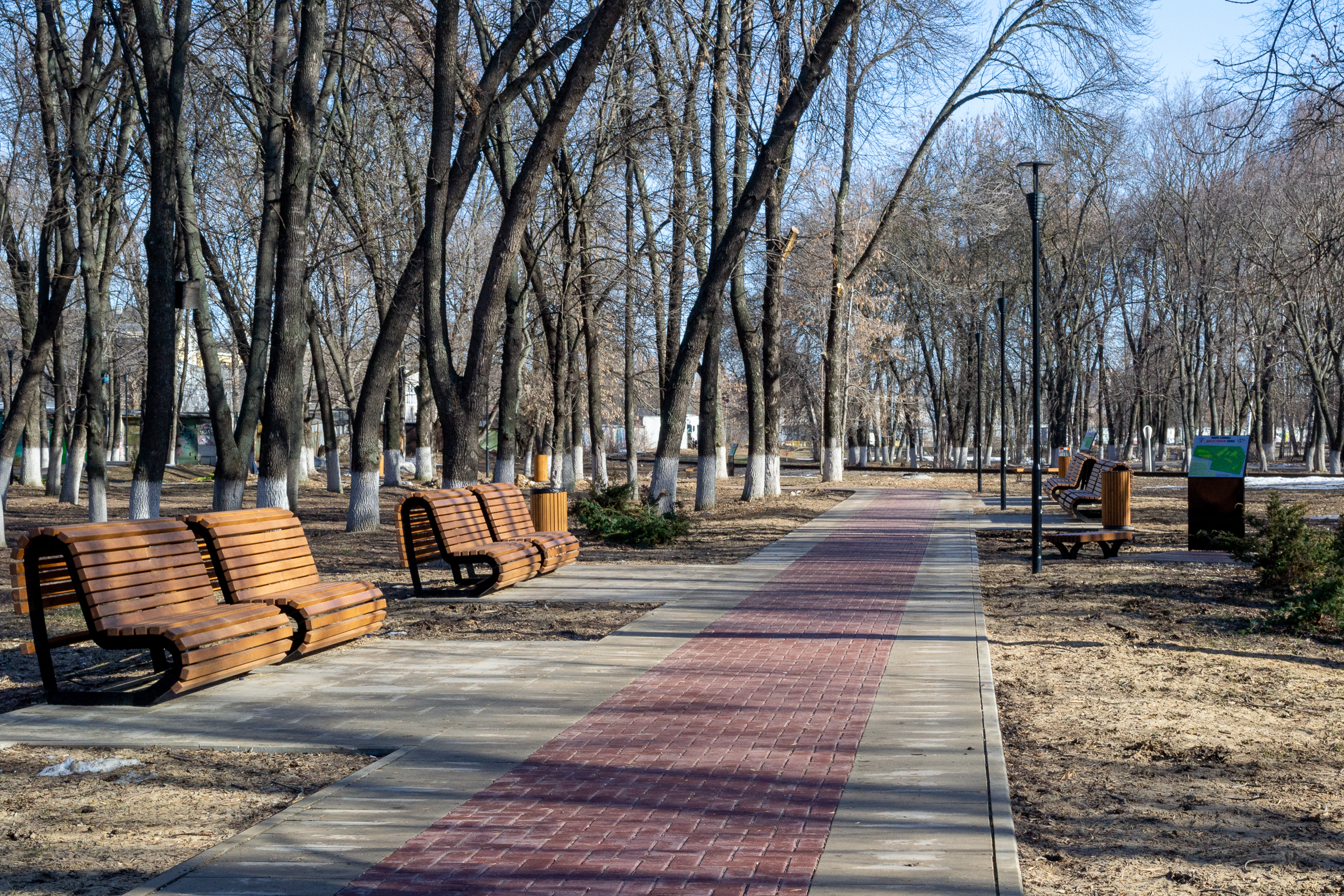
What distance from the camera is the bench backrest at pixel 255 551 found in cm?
759

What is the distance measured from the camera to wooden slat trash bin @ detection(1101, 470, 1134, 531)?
1684 centimetres

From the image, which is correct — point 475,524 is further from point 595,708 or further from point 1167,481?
point 1167,481

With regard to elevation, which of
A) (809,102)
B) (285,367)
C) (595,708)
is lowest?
(595,708)

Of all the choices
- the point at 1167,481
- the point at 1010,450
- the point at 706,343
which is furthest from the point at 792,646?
the point at 1010,450

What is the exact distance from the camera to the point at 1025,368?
59125 mm

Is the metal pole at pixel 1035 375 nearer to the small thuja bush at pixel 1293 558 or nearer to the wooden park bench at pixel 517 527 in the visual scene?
the small thuja bush at pixel 1293 558

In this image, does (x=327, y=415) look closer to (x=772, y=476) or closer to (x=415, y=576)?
(x=772, y=476)

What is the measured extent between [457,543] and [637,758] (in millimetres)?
5860

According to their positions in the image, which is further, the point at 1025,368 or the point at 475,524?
the point at 1025,368

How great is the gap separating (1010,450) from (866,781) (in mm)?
74603

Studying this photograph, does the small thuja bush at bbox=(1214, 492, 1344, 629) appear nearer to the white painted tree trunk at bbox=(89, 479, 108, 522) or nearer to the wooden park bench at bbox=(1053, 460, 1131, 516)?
the wooden park bench at bbox=(1053, 460, 1131, 516)

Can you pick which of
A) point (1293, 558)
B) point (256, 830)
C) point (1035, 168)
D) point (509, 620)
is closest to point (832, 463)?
point (1035, 168)

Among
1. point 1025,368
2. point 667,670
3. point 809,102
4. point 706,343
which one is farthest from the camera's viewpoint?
point 1025,368

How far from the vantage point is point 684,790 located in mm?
5109
